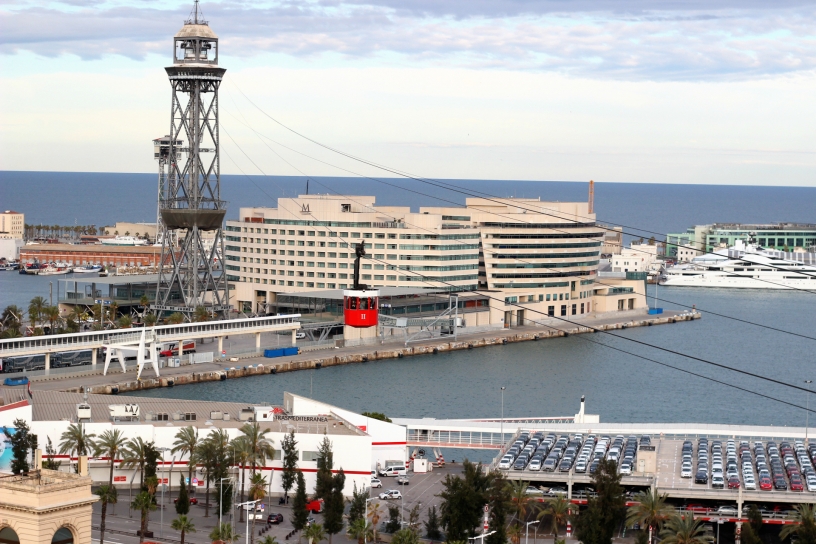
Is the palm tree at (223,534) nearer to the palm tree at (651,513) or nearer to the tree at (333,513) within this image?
the tree at (333,513)

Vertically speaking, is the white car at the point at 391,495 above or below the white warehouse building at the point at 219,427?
below

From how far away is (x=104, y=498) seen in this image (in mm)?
20297

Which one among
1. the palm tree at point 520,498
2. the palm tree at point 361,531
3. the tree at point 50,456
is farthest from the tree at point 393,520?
the tree at point 50,456

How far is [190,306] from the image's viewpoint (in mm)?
48156

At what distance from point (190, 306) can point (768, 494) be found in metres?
30.1

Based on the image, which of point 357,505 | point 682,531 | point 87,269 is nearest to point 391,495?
point 357,505

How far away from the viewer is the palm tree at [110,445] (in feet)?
75.5

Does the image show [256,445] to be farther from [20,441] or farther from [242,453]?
[20,441]

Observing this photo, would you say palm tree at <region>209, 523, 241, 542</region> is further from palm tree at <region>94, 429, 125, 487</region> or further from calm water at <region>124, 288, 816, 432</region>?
calm water at <region>124, 288, 816, 432</region>

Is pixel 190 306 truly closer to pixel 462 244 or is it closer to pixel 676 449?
pixel 462 244

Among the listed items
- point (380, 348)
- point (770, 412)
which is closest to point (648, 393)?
point (770, 412)

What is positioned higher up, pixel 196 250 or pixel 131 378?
pixel 196 250

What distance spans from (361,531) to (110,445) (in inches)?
209

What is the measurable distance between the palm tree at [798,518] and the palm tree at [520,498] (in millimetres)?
3668
